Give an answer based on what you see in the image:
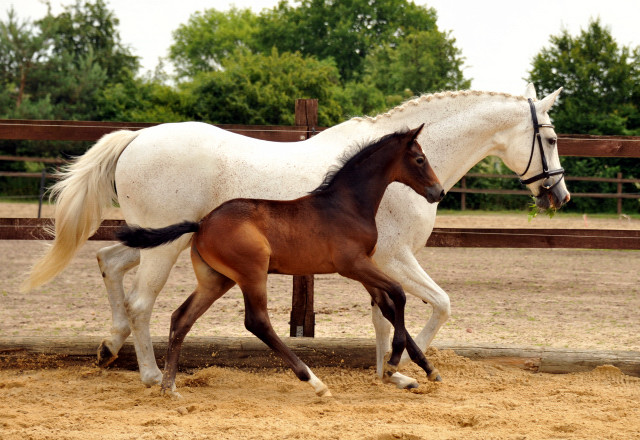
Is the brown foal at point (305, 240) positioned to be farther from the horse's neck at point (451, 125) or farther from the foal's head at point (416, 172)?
the horse's neck at point (451, 125)

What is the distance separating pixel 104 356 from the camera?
16.0 ft

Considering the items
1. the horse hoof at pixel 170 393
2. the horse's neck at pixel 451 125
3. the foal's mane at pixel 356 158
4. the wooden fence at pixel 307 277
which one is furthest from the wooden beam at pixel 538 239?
the horse hoof at pixel 170 393

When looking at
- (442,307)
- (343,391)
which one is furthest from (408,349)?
(343,391)

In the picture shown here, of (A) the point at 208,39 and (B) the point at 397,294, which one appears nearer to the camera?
(B) the point at 397,294

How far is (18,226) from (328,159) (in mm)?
2513

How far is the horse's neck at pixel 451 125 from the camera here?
4.89 meters

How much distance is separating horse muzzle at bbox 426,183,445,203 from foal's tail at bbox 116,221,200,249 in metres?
1.41

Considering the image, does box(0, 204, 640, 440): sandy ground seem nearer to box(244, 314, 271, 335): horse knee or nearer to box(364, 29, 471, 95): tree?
box(244, 314, 271, 335): horse knee

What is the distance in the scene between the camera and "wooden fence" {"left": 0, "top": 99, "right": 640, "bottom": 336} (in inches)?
218

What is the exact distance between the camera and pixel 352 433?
3408 mm

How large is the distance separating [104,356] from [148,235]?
1.27 meters

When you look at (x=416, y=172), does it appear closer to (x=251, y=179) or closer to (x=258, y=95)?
(x=251, y=179)

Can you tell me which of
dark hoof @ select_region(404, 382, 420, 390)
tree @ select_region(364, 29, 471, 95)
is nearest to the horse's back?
dark hoof @ select_region(404, 382, 420, 390)

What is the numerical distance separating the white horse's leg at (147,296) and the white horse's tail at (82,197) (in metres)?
0.57
